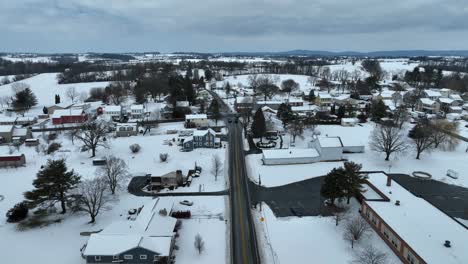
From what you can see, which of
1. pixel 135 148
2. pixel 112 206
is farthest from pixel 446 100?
pixel 112 206

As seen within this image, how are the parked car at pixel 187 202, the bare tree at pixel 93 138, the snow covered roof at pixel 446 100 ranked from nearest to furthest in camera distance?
the parked car at pixel 187 202 → the bare tree at pixel 93 138 → the snow covered roof at pixel 446 100

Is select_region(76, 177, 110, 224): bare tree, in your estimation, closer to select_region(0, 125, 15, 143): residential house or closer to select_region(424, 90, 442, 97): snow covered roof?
select_region(0, 125, 15, 143): residential house

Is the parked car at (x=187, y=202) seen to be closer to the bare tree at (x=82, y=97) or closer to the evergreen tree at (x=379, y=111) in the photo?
the evergreen tree at (x=379, y=111)

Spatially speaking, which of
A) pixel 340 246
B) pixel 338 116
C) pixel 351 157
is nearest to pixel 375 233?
pixel 340 246

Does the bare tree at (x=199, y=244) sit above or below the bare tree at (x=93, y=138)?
below

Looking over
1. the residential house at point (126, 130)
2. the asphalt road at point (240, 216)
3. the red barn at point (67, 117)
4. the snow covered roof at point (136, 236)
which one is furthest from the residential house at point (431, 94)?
the red barn at point (67, 117)

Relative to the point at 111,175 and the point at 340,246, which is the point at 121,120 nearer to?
the point at 111,175
